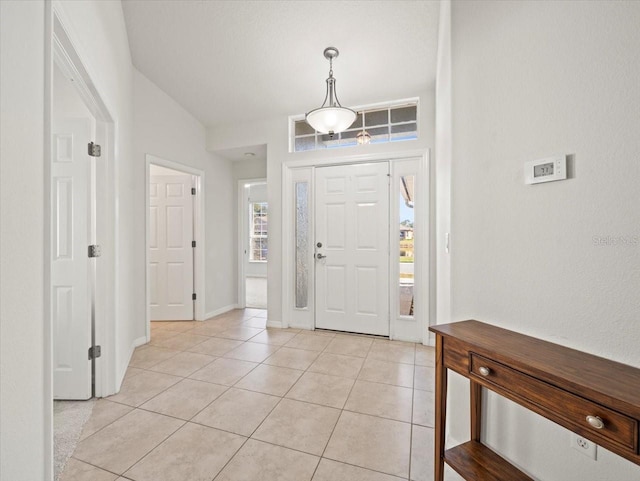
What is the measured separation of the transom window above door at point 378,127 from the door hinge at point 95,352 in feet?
9.75

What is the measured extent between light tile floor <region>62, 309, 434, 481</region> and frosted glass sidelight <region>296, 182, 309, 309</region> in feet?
2.61

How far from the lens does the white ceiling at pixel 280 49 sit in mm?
2533

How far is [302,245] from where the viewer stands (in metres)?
3.90

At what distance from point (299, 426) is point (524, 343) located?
1.37m

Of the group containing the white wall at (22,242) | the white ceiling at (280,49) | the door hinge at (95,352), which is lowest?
the door hinge at (95,352)

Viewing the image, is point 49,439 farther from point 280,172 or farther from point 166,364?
point 280,172

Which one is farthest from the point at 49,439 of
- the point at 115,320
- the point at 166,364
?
the point at 166,364

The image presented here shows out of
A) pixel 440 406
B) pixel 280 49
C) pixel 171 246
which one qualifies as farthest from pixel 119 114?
pixel 440 406

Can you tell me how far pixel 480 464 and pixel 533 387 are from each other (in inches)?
22.7

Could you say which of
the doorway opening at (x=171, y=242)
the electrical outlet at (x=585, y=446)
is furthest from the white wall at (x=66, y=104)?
the electrical outlet at (x=585, y=446)

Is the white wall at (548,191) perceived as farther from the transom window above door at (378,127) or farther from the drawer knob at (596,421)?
the transom window above door at (378,127)

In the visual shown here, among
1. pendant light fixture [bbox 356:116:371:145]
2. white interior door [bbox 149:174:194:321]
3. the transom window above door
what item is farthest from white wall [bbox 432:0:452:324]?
white interior door [bbox 149:174:194:321]

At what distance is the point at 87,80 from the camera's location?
1.75m

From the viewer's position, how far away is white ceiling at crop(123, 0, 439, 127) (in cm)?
253
